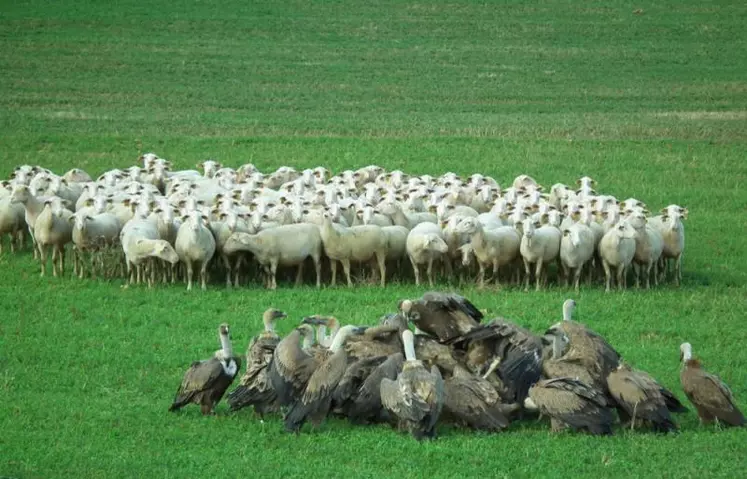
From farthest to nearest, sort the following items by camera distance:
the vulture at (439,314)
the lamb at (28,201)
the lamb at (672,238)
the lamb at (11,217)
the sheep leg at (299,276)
A: the lamb at (11,217)
the lamb at (28,201)
the lamb at (672,238)
the sheep leg at (299,276)
the vulture at (439,314)

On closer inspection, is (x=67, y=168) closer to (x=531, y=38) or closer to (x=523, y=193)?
(x=523, y=193)

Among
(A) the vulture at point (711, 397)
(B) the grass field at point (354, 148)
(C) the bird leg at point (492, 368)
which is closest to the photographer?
(B) the grass field at point (354, 148)

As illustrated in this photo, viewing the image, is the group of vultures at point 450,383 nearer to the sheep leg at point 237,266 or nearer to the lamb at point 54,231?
the sheep leg at point 237,266

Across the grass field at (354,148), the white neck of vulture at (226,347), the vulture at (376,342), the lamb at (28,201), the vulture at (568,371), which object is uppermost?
the white neck of vulture at (226,347)

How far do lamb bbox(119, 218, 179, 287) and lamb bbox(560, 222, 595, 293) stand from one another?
198 inches

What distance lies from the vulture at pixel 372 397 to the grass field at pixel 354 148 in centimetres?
17

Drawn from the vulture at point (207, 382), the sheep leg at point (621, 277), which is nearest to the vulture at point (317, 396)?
the vulture at point (207, 382)

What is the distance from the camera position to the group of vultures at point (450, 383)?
1248 cm

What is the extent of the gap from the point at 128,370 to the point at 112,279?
5.01m

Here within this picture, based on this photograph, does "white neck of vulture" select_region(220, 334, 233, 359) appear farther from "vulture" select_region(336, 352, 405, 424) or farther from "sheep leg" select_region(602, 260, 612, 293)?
"sheep leg" select_region(602, 260, 612, 293)

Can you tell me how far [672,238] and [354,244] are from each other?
14.4 feet

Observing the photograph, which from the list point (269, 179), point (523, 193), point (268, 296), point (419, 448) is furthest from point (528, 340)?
point (269, 179)

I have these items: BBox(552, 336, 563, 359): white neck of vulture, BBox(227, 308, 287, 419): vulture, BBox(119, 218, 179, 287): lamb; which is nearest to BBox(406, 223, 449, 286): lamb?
BBox(119, 218, 179, 287): lamb

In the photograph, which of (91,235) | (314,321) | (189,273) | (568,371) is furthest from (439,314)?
(91,235)
